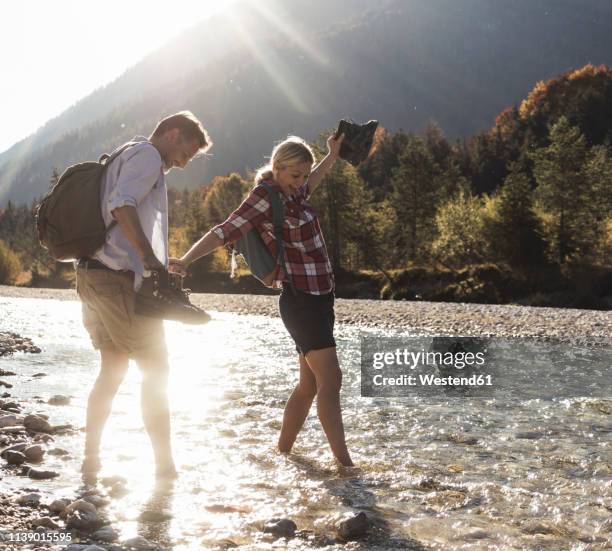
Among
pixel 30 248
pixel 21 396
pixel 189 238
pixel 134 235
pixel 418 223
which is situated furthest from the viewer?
pixel 30 248

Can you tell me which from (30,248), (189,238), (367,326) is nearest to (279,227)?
(367,326)

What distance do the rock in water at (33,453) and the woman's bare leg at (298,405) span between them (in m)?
2.15

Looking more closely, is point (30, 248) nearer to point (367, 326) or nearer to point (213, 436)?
point (367, 326)

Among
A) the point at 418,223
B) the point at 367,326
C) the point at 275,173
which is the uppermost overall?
the point at 418,223

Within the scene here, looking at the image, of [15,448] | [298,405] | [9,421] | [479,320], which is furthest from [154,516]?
[479,320]

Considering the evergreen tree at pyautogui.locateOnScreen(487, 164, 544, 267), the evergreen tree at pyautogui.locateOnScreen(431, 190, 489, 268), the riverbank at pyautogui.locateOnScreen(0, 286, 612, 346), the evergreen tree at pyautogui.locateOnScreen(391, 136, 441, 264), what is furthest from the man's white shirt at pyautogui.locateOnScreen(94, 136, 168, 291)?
the evergreen tree at pyautogui.locateOnScreen(391, 136, 441, 264)

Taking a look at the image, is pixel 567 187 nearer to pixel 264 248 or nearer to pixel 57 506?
pixel 264 248

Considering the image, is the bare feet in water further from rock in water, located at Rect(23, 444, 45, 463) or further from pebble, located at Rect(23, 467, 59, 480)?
rock in water, located at Rect(23, 444, 45, 463)

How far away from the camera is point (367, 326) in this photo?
25500 millimetres

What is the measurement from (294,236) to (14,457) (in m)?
3.06

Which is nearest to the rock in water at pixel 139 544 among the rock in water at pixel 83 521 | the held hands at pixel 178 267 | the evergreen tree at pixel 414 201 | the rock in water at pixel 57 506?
the rock in water at pixel 83 521

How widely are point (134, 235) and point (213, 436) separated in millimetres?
3172

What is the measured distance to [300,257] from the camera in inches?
204

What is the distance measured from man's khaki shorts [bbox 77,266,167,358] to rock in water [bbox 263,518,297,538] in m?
1.56
